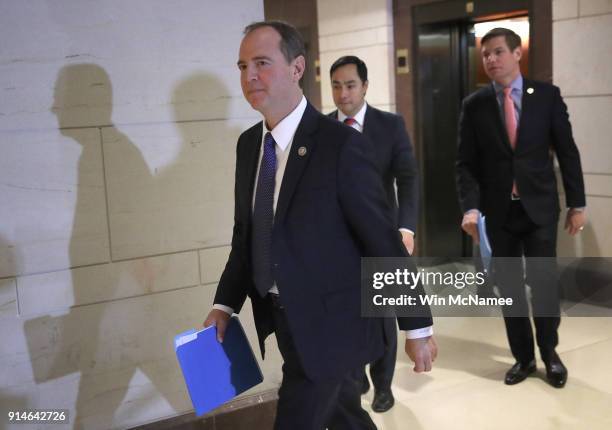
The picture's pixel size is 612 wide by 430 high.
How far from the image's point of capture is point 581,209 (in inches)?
166

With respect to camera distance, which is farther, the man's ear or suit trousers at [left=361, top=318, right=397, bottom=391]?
Result: suit trousers at [left=361, top=318, right=397, bottom=391]

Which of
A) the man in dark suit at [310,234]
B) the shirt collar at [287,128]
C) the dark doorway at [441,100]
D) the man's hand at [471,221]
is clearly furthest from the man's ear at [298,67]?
the dark doorway at [441,100]

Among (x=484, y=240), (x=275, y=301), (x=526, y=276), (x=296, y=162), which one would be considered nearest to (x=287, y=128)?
(x=296, y=162)

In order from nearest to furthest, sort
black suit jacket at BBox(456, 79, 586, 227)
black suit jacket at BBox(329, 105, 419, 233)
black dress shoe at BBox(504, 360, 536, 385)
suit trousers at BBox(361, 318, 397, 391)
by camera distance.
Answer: black suit jacket at BBox(329, 105, 419, 233), suit trousers at BBox(361, 318, 397, 391), black suit jacket at BBox(456, 79, 586, 227), black dress shoe at BBox(504, 360, 536, 385)

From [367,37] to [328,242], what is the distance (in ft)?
17.2


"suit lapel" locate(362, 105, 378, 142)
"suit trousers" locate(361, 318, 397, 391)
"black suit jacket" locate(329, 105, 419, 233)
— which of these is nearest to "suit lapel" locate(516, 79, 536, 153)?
"black suit jacket" locate(329, 105, 419, 233)

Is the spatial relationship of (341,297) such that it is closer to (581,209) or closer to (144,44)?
(144,44)

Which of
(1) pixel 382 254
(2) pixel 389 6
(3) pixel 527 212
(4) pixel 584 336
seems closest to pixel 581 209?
(3) pixel 527 212

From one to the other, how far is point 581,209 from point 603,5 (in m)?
2.00

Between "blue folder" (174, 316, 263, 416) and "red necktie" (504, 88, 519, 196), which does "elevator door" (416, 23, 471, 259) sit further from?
"blue folder" (174, 316, 263, 416)

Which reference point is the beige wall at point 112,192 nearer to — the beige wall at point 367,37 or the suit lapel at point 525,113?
the suit lapel at point 525,113

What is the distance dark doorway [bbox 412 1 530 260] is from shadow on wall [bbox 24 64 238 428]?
370cm

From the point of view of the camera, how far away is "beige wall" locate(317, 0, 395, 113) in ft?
23.2

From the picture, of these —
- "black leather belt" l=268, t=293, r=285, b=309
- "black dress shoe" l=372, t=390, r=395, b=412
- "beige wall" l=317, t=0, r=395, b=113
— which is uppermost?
"beige wall" l=317, t=0, r=395, b=113
